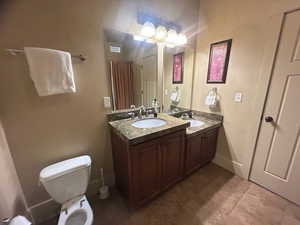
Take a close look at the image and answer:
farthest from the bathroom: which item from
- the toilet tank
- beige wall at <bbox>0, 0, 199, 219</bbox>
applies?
the toilet tank

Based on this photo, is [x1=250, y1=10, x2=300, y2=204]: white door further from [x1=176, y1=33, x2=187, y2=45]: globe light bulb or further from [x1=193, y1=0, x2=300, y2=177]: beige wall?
[x1=176, y1=33, x2=187, y2=45]: globe light bulb

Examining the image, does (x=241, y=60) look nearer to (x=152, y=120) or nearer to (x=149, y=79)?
(x=149, y=79)

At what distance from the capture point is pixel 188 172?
1.85 meters

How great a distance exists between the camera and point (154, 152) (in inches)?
53.0

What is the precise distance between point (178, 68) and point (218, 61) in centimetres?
61

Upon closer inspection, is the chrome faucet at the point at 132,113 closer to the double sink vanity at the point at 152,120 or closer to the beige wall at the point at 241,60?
the double sink vanity at the point at 152,120

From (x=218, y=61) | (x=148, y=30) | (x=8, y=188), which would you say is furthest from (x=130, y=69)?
(x=8, y=188)

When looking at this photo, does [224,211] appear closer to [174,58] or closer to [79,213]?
[79,213]

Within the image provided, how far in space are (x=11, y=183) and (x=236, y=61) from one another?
2.77 meters

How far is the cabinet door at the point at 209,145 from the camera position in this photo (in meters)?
1.91

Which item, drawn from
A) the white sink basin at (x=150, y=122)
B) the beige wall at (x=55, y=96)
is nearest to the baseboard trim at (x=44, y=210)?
the beige wall at (x=55, y=96)

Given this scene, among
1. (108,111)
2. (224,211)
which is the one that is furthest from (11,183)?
(224,211)

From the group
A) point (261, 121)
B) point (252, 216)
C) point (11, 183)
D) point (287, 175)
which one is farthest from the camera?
point (261, 121)

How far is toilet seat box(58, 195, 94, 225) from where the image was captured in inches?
42.5
